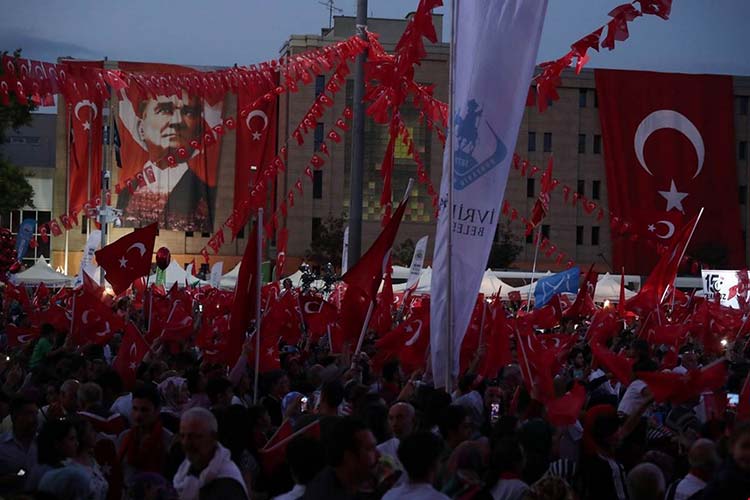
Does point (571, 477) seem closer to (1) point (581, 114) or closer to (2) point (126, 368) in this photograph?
(2) point (126, 368)

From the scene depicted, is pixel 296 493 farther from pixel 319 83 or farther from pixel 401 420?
pixel 319 83

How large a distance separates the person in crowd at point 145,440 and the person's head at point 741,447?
362 cm

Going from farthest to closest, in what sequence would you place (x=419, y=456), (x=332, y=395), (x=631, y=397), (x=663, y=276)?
(x=663, y=276), (x=631, y=397), (x=332, y=395), (x=419, y=456)

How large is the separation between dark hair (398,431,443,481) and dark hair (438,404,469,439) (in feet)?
6.81

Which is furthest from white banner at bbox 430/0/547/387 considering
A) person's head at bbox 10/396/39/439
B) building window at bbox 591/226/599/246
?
building window at bbox 591/226/599/246

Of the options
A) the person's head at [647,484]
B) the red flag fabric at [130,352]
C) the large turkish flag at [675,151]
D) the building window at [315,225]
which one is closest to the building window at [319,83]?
the building window at [315,225]

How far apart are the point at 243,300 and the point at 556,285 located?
58.3 ft

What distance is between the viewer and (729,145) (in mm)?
72750

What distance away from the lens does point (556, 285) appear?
29.6 m

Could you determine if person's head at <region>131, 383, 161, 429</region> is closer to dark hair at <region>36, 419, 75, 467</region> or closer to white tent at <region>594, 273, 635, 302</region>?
dark hair at <region>36, 419, 75, 467</region>

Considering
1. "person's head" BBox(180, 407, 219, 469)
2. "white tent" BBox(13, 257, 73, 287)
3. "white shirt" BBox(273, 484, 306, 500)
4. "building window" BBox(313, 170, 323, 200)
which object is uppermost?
"building window" BBox(313, 170, 323, 200)

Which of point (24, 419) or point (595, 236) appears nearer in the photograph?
point (24, 419)

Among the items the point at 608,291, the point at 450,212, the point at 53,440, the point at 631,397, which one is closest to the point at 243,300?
the point at 450,212

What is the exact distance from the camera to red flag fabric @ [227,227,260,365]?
12.5 m
